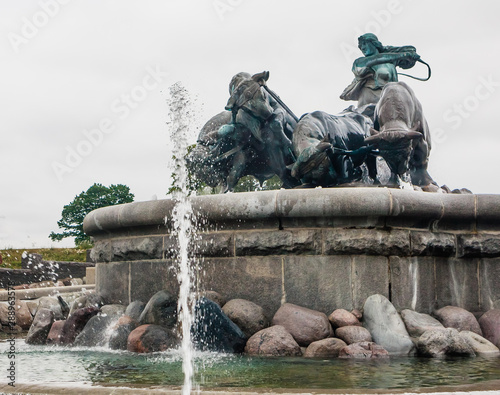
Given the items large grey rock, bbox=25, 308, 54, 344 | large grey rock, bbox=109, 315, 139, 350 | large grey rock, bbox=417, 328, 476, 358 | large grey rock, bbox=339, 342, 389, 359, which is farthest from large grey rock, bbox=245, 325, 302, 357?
large grey rock, bbox=25, 308, 54, 344

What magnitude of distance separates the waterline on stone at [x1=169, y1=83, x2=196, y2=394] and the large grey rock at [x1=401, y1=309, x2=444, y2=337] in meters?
1.94

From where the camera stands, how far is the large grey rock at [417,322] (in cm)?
632

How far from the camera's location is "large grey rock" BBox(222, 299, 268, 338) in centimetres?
634

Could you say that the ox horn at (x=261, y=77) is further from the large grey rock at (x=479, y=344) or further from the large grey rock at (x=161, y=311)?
the large grey rock at (x=479, y=344)

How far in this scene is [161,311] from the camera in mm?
6617

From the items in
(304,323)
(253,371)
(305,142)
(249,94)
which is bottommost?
(253,371)

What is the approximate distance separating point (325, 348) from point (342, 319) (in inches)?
21.2

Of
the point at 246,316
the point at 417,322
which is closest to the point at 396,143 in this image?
the point at 417,322

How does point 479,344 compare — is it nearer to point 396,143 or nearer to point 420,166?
point 396,143

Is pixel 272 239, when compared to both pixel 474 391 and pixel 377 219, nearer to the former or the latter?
Answer: pixel 377 219

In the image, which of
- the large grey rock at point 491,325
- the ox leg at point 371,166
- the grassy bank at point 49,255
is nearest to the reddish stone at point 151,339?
the large grey rock at point 491,325

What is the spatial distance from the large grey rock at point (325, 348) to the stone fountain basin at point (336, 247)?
80 cm

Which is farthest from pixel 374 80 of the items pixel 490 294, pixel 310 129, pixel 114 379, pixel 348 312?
pixel 114 379

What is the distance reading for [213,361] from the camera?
5.55m
